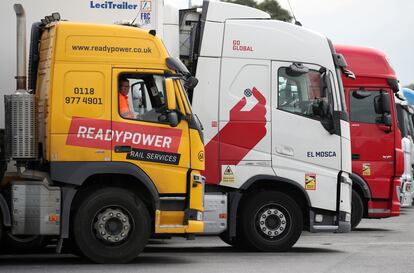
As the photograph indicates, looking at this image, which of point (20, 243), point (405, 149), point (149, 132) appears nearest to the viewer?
point (149, 132)

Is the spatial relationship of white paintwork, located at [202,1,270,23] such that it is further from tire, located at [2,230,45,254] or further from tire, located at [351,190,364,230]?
tire, located at [351,190,364,230]

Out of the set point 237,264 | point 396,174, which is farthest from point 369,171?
point 237,264

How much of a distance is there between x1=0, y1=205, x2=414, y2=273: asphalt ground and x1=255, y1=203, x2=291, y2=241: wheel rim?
32 cm

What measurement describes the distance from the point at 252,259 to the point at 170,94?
106 inches

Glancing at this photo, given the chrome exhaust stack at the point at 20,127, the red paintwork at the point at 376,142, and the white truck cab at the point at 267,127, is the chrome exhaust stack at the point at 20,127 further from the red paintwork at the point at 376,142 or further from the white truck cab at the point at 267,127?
the red paintwork at the point at 376,142

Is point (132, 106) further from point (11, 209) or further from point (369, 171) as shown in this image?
point (369, 171)

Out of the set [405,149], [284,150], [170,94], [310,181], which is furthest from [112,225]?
[405,149]

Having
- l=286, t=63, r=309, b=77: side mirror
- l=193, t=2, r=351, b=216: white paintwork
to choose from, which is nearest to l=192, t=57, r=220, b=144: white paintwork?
l=193, t=2, r=351, b=216: white paintwork

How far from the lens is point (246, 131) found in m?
13.9

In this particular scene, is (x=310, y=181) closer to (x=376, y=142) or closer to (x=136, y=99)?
(x=136, y=99)

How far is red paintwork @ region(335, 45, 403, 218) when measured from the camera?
57.0 feet

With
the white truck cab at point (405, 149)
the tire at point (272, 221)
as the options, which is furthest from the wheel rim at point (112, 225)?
the white truck cab at point (405, 149)

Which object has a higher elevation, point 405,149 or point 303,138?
point 405,149

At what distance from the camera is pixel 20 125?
11.9 m
